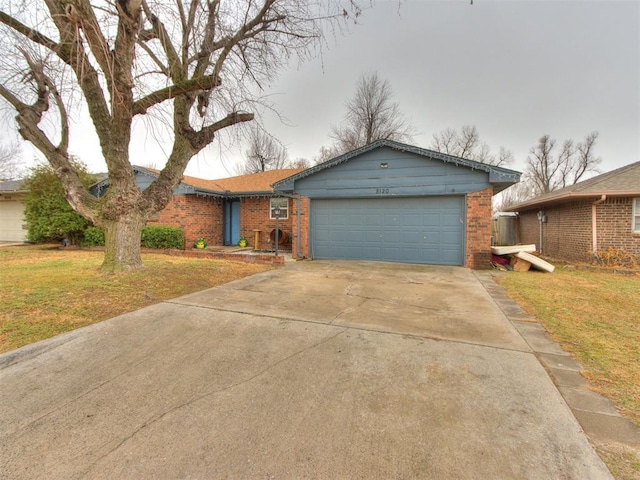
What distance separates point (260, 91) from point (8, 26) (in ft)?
15.3

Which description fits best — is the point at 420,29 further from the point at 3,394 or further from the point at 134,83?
the point at 3,394

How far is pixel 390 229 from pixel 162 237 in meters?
9.22

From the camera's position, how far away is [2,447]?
6.05 feet

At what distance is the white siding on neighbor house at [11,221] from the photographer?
16641 mm

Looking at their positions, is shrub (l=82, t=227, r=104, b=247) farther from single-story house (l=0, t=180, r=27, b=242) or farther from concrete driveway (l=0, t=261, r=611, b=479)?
concrete driveway (l=0, t=261, r=611, b=479)

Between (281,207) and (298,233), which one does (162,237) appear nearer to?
(281,207)

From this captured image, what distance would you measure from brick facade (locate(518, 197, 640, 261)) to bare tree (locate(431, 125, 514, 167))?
74.6ft

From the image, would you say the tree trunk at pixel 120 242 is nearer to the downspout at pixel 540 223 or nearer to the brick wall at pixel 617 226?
the brick wall at pixel 617 226

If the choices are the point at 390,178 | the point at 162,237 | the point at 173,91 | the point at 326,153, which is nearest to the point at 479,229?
the point at 390,178

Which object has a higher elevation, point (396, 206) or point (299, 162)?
point (299, 162)

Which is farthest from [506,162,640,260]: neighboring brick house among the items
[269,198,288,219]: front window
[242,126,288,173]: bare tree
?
[242,126,288,173]: bare tree

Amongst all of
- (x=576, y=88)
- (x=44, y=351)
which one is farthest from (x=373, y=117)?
(x=44, y=351)

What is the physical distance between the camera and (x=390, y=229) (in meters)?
10.1

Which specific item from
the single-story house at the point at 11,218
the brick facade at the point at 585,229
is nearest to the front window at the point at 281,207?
the brick facade at the point at 585,229
